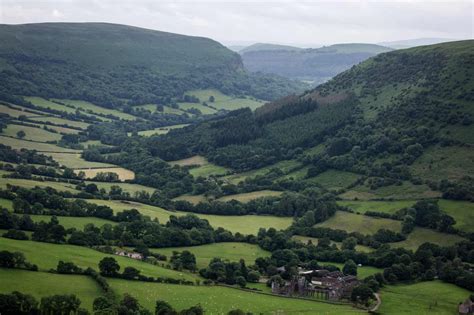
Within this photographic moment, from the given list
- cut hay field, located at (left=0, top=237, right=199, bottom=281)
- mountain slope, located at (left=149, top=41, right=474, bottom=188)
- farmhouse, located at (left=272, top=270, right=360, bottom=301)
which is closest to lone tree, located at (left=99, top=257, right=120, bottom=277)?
cut hay field, located at (left=0, top=237, right=199, bottom=281)

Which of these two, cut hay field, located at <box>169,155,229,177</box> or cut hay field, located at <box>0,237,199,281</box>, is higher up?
cut hay field, located at <box>0,237,199,281</box>

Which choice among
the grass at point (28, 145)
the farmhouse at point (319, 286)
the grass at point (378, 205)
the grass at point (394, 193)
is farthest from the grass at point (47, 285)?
the grass at point (28, 145)

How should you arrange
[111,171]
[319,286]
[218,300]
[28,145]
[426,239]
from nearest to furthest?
[218,300] < [319,286] < [426,239] < [111,171] < [28,145]

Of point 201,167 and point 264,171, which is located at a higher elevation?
point 264,171

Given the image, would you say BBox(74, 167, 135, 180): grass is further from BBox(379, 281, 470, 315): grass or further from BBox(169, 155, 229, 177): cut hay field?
BBox(379, 281, 470, 315): grass

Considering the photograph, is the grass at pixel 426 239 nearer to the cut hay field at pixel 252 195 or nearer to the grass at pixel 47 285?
the cut hay field at pixel 252 195

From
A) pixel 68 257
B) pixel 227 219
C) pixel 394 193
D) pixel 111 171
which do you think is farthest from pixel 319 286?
pixel 111 171

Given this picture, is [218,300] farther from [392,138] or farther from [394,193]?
[392,138]
